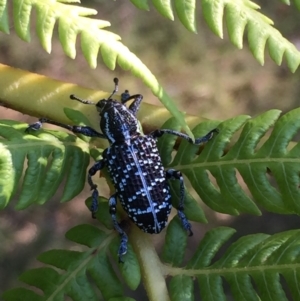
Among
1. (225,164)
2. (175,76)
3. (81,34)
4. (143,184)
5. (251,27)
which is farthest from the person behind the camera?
(175,76)

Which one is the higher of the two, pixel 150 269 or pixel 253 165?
pixel 253 165

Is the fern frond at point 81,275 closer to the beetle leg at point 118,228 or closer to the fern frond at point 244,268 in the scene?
the beetle leg at point 118,228

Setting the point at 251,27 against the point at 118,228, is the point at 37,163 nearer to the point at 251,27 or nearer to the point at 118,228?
the point at 118,228

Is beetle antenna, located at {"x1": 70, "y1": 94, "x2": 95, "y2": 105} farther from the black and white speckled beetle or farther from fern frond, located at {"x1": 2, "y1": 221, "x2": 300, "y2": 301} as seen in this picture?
fern frond, located at {"x1": 2, "y1": 221, "x2": 300, "y2": 301}

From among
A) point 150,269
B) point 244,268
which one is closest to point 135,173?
point 150,269

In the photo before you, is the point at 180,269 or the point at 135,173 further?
the point at 135,173

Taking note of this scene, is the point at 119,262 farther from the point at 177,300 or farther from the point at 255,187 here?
the point at 255,187
